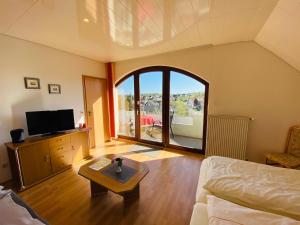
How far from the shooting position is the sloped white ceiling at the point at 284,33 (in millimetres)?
1530

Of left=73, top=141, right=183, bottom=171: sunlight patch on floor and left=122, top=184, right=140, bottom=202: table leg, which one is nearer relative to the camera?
left=122, top=184, right=140, bottom=202: table leg

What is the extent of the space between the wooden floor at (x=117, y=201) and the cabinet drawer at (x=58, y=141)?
53 centimetres

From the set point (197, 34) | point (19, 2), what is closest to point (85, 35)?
point (19, 2)

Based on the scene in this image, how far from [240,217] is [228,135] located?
2.24m

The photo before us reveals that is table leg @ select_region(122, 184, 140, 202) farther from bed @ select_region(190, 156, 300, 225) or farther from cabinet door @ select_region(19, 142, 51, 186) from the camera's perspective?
cabinet door @ select_region(19, 142, 51, 186)

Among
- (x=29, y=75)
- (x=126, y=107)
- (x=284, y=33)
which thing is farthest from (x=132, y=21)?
(x=126, y=107)

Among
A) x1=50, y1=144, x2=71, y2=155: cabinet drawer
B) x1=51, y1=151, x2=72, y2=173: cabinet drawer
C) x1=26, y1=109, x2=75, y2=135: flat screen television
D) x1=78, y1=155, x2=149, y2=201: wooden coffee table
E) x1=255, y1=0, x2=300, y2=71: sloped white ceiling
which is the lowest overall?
x1=51, y1=151, x2=72, y2=173: cabinet drawer

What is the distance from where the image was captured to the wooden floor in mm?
1678

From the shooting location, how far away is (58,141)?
2613 mm

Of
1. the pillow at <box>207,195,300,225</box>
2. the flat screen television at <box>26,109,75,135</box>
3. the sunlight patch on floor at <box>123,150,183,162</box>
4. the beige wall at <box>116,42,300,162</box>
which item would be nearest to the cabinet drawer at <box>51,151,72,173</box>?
the flat screen television at <box>26,109,75,135</box>

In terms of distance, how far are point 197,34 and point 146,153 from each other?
8.66 feet

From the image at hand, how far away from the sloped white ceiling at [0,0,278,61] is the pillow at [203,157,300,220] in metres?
1.75

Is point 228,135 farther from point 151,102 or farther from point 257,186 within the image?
point 151,102

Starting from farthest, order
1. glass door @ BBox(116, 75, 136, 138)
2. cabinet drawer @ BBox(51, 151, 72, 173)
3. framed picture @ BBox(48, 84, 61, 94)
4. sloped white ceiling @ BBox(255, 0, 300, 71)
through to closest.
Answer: glass door @ BBox(116, 75, 136, 138) → framed picture @ BBox(48, 84, 61, 94) → cabinet drawer @ BBox(51, 151, 72, 173) → sloped white ceiling @ BBox(255, 0, 300, 71)
